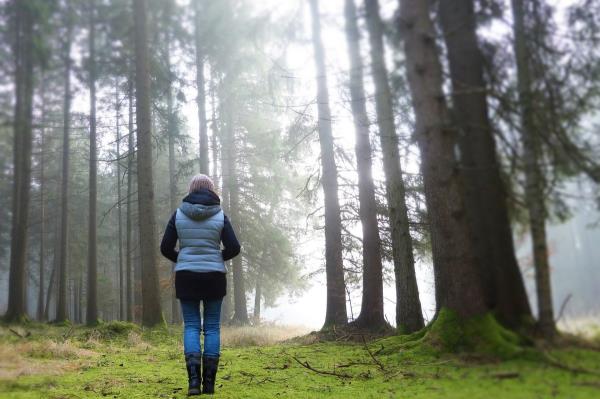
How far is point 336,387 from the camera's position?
402 centimetres

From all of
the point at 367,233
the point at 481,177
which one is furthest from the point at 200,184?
the point at 367,233

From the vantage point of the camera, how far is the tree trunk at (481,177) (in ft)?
6.72

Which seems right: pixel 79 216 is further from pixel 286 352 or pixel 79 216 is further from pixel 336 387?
pixel 336 387

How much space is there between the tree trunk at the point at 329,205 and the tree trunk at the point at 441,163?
788cm

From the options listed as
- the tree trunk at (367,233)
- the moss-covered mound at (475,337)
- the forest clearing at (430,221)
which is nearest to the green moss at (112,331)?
the forest clearing at (430,221)

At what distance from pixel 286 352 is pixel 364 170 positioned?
4.43 meters

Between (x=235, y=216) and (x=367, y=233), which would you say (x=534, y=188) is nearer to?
(x=367, y=233)

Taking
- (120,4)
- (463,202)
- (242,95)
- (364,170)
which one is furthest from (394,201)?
(242,95)

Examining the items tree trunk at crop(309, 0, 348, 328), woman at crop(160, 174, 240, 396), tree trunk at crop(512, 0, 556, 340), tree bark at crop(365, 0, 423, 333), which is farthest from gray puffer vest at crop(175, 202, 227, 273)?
tree trunk at crop(309, 0, 348, 328)

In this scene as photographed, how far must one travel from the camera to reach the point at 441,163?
2371mm

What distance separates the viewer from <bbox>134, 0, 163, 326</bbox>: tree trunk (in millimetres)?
11586

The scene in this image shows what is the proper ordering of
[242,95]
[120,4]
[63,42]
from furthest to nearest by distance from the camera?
[242,95], [120,4], [63,42]

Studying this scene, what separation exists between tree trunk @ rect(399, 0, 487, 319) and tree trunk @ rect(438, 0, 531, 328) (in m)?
0.06

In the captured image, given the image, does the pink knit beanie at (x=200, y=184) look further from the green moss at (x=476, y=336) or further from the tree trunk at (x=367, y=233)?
the tree trunk at (x=367, y=233)
